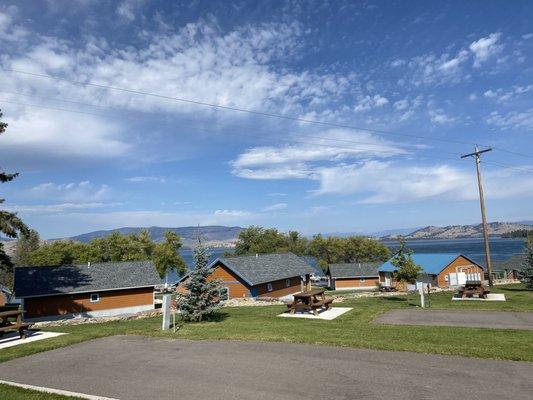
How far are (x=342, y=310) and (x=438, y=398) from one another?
1399cm

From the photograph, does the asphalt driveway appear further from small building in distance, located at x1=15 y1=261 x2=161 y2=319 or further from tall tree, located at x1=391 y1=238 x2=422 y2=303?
small building in distance, located at x1=15 y1=261 x2=161 y2=319

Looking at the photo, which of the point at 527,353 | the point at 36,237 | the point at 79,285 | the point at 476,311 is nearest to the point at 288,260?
the point at 79,285

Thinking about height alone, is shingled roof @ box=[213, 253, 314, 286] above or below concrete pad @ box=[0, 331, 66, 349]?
above

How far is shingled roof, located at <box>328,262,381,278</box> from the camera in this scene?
67.0m

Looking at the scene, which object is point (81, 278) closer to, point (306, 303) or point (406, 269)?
point (306, 303)

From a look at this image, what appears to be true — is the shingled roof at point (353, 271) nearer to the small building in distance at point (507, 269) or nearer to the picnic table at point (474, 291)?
the small building in distance at point (507, 269)

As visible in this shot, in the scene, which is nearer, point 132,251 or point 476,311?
point 476,311

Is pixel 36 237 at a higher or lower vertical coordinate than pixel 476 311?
higher

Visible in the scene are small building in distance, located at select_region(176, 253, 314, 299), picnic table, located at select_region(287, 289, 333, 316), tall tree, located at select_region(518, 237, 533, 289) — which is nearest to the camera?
picnic table, located at select_region(287, 289, 333, 316)

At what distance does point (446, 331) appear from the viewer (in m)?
14.7

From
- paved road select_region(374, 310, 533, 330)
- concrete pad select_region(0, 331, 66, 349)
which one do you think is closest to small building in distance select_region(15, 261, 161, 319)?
concrete pad select_region(0, 331, 66, 349)

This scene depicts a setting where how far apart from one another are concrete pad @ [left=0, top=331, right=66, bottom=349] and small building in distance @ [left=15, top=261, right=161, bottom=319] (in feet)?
55.5

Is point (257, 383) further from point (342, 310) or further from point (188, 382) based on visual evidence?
point (342, 310)

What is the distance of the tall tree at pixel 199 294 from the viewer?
19719 millimetres
